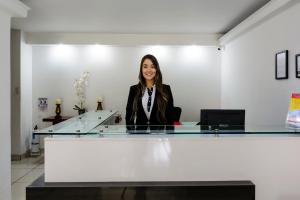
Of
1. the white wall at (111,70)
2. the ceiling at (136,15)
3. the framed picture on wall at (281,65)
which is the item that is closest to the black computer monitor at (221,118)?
the framed picture on wall at (281,65)

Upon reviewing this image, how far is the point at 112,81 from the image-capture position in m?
7.04

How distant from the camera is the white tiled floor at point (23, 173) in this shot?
14.8 feet

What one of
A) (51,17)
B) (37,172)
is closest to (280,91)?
(51,17)

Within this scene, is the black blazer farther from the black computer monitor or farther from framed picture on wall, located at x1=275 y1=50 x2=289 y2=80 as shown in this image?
framed picture on wall, located at x1=275 y1=50 x2=289 y2=80

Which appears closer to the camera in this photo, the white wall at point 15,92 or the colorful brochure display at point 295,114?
the colorful brochure display at point 295,114

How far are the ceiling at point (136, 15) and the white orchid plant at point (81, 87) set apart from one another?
104cm

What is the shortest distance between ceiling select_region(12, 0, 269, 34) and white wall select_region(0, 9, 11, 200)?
56 centimetres

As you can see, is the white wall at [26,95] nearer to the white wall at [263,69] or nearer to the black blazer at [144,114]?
the white wall at [263,69]

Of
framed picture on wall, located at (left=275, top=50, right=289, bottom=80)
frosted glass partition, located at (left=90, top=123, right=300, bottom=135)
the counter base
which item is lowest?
the counter base

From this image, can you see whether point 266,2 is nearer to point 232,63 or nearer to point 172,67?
point 232,63

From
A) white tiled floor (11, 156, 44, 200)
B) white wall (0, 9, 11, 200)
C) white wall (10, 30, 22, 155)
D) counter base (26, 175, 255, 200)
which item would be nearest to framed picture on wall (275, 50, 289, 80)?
counter base (26, 175, 255, 200)

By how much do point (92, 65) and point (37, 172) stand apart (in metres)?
2.58

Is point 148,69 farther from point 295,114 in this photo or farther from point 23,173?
point 23,173

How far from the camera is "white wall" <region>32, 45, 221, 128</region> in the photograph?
277 inches
